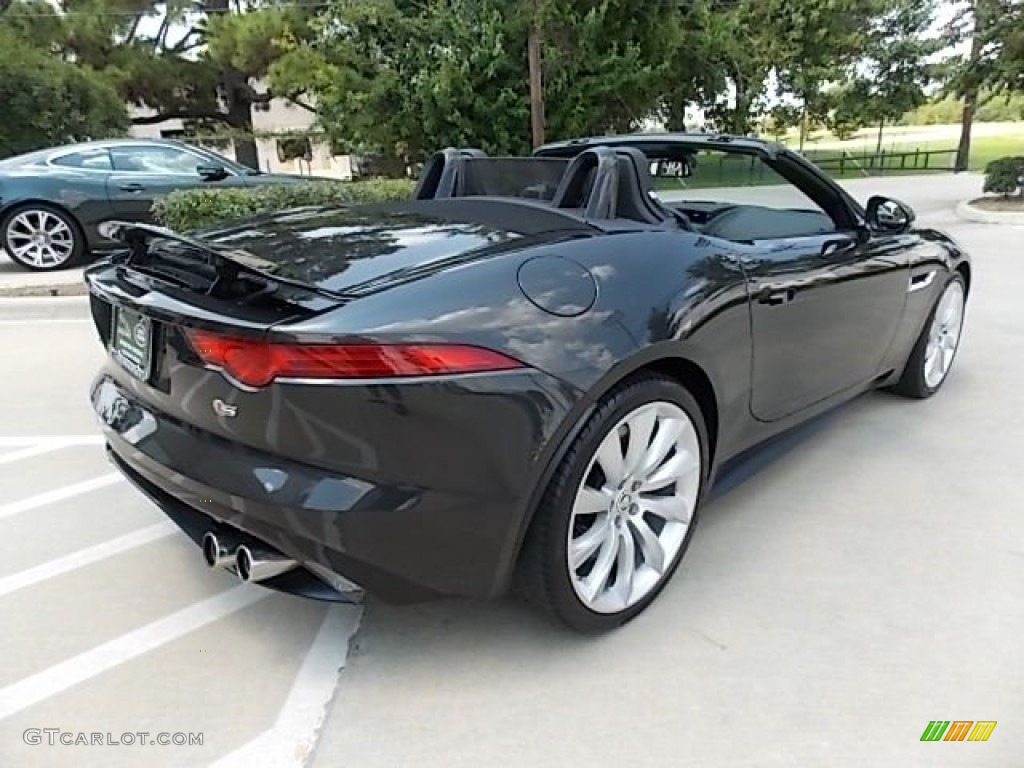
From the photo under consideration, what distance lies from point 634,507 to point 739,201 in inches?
75.1

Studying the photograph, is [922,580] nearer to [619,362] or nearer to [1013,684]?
[1013,684]

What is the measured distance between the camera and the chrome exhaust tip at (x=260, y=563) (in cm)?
196

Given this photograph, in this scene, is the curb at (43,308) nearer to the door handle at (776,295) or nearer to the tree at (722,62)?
the door handle at (776,295)

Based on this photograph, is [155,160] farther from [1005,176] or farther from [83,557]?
[1005,176]

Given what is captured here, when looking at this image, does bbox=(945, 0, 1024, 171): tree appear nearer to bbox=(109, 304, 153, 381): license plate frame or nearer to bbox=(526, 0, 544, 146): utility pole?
bbox=(526, 0, 544, 146): utility pole

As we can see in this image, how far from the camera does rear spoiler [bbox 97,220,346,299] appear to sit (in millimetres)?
1868

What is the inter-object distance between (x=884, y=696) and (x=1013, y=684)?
349 millimetres

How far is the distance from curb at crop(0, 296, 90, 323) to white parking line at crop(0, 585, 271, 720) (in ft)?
16.0

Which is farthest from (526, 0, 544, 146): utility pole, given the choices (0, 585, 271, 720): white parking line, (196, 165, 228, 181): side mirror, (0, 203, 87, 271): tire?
(0, 585, 271, 720): white parking line

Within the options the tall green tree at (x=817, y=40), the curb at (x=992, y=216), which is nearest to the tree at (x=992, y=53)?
the curb at (x=992, y=216)

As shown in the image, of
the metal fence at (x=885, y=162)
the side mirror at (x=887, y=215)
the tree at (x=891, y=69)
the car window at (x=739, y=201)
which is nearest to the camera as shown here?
the car window at (x=739, y=201)

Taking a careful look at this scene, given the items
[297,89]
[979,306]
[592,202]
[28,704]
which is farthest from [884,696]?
[297,89]

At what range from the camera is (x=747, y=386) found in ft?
8.57

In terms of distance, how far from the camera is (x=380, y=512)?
1.82 m
